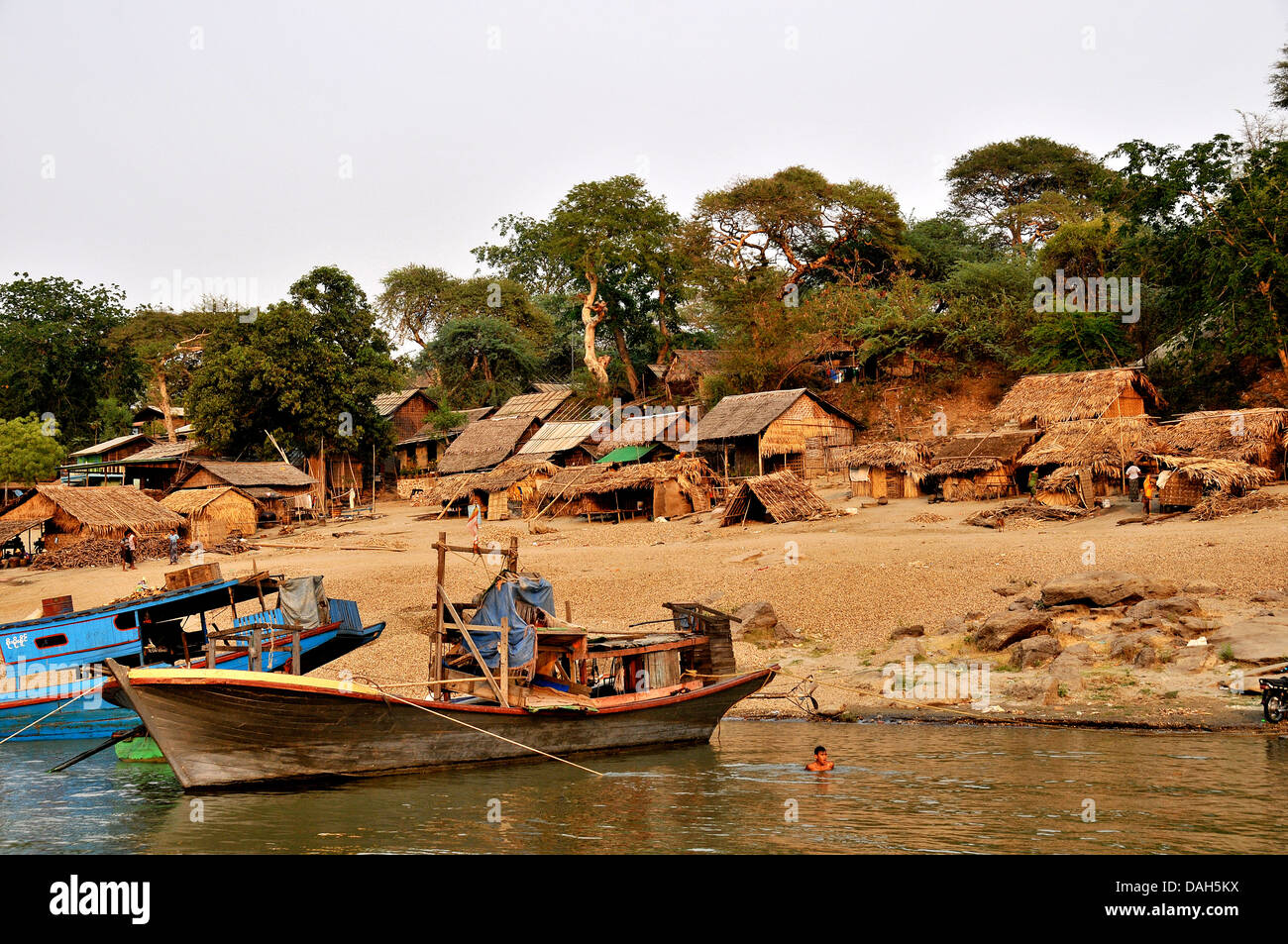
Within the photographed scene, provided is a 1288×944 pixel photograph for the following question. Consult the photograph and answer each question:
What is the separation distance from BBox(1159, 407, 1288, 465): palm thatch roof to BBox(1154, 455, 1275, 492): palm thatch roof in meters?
0.55

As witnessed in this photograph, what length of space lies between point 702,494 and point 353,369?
20020mm

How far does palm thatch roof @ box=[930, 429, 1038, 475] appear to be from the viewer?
31.6 meters

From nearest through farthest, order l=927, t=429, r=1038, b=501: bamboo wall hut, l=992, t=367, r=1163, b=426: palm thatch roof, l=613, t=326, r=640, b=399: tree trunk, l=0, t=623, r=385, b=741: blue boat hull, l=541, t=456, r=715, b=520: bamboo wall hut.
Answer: l=0, t=623, r=385, b=741: blue boat hull < l=927, t=429, r=1038, b=501: bamboo wall hut < l=992, t=367, r=1163, b=426: palm thatch roof < l=541, t=456, r=715, b=520: bamboo wall hut < l=613, t=326, r=640, b=399: tree trunk

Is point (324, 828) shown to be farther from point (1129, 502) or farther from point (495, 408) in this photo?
point (495, 408)

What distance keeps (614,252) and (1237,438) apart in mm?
32123

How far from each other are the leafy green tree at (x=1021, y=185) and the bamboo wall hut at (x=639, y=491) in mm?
27379

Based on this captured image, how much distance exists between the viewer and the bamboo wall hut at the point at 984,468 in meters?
31.6

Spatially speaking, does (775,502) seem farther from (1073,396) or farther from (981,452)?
(1073,396)

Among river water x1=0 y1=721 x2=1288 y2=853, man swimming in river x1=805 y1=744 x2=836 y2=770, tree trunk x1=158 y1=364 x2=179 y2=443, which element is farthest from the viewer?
tree trunk x1=158 y1=364 x2=179 y2=443

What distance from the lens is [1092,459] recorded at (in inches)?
1128

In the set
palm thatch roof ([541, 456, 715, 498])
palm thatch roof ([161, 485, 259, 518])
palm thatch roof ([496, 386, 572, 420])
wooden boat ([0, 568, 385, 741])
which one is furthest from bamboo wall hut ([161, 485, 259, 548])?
wooden boat ([0, 568, 385, 741])

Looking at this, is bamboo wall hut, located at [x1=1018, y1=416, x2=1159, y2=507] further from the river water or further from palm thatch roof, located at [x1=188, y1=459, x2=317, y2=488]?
palm thatch roof, located at [x1=188, y1=459, x2=317, y2=488]

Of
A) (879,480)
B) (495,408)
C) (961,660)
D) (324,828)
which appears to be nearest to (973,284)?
(879,480)

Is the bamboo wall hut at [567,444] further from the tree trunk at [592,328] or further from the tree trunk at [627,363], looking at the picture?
the tree trunk at [627,363]
